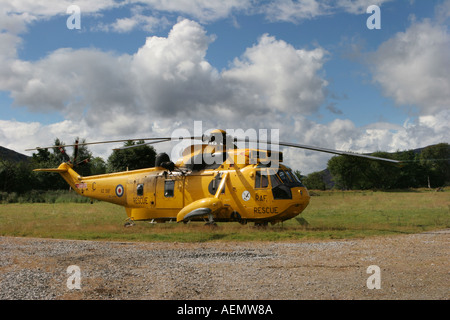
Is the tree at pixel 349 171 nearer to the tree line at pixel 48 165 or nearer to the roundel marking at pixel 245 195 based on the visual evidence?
the tree line at pixel 48 165

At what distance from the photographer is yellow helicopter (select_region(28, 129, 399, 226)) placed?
17188mm

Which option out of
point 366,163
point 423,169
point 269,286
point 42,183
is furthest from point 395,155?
point 269,286

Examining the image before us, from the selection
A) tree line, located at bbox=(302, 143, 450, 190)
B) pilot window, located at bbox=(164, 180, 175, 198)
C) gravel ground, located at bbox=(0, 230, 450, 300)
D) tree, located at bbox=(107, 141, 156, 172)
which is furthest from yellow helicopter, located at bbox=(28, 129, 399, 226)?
tree line, located at bbox=(302, 143, 450, 190)

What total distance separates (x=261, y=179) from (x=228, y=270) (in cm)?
878

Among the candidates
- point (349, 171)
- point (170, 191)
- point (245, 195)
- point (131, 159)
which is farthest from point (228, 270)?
point (349, 171)

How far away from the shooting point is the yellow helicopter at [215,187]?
17.2 meters

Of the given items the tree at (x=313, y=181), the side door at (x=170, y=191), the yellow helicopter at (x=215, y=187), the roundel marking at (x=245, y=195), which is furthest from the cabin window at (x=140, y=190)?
the tree at (x=313, y=181)

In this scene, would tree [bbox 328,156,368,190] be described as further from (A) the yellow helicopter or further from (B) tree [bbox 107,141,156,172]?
(A) the yellow helicopter

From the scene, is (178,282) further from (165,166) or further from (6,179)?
(6,179)

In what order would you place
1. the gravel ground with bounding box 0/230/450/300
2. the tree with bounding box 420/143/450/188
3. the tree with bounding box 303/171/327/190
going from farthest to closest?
the tree with bounding box 303/171/327/190
the tree with bounding box 420/143/450/188
the gravel ground with bounding box 0/230/450/300

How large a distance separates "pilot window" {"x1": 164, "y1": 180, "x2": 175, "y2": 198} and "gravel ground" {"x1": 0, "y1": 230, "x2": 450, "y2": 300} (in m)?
5.96

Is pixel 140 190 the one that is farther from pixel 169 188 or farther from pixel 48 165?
pixel 48 165

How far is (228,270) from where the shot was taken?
8.91m
